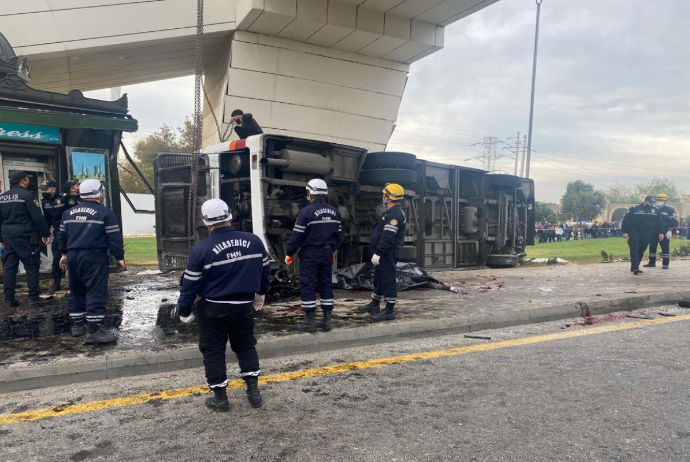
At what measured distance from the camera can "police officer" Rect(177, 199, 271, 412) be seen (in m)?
3.46

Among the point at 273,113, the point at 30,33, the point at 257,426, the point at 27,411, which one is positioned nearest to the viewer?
the point at 257,426

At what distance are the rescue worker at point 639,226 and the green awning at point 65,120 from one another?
435 inches

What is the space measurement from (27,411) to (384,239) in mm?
3984

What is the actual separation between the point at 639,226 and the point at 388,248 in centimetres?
812

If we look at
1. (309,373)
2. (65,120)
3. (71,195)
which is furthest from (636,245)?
(65,120)

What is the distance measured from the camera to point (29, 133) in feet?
26.6

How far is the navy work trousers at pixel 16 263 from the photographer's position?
6.55 meters

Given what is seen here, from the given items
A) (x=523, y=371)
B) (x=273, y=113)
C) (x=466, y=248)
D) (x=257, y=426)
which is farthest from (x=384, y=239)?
(x=273, y=113)

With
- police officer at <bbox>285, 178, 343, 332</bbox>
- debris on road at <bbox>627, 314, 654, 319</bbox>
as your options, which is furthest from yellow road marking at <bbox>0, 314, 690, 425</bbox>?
police officer at <bbox>285, 178, 343, 332</bbox>

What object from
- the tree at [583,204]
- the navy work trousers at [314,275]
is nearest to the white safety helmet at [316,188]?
the navy work trousers at [314,275]

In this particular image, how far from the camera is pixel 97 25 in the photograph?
9531 mm

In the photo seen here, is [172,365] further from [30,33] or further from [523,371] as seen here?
[30,33]

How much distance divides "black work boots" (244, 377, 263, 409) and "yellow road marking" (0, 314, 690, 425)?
1.46 ft

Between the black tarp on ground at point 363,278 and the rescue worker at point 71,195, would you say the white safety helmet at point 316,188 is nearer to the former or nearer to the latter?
the black tarp on ground at point 363,278
